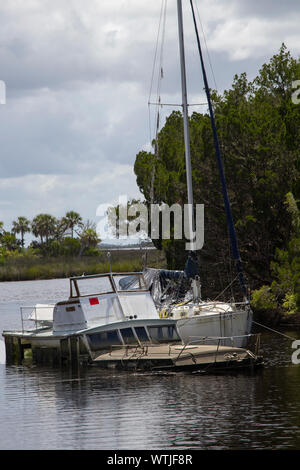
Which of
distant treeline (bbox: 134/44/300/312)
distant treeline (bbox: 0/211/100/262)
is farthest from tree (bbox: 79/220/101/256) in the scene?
distant treeline (bbox: 134/44/300/312)

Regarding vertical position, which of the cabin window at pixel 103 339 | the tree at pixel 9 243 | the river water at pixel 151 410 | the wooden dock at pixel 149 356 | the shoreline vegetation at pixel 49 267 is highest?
the tree at pixel 9 243

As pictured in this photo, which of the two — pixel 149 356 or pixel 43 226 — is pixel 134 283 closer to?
pixel 149 356

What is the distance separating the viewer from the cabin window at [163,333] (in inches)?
1326

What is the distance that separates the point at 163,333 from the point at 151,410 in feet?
31.4

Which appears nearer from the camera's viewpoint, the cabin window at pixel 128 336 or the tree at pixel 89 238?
the cabin window at pixel 128 336

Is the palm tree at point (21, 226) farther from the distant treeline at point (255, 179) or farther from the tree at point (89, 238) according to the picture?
the distant treeline at point (255, 179)

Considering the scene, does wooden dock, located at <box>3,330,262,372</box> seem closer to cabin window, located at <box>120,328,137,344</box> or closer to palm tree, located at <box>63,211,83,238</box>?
cabin window, located at <box>120,328,137,344</box>

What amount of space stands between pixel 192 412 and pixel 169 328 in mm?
10444

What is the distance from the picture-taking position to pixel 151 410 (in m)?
24.3

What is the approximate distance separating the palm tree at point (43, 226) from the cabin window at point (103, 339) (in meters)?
138

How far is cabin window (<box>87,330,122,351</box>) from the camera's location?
33.5 metres

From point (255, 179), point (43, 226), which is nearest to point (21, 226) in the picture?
point (43, 226)

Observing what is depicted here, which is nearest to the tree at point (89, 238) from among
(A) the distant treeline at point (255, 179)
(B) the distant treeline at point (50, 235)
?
(B) the distant treeline at point (50, 235)
